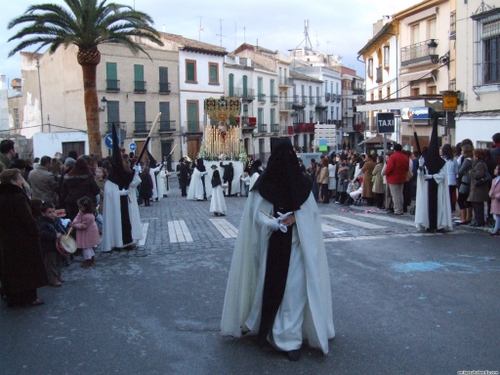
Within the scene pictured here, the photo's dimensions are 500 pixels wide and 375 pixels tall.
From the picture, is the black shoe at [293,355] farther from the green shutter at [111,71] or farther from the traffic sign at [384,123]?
the green shutter at [111,71]

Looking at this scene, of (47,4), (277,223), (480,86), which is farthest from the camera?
(47,4)

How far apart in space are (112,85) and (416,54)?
27.7m

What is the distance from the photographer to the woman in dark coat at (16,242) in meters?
7.06

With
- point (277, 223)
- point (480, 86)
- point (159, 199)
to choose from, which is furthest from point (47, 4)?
point (277, 223)

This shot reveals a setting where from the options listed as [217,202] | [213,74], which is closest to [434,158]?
[217,202]

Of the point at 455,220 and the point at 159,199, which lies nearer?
the point at 455,220

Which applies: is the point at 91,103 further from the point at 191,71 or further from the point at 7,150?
the point at 191,71

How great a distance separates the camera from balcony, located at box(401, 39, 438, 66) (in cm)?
2806

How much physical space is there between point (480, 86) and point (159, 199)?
1397 cm

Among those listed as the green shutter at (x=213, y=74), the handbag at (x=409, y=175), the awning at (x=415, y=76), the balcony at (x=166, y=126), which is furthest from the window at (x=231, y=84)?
the handbag at (x=409, y=175)

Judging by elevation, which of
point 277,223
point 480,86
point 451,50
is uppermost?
point 451,50

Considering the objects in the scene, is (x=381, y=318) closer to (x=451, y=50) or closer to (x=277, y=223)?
(x=277, y=223)

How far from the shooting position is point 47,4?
2238cm

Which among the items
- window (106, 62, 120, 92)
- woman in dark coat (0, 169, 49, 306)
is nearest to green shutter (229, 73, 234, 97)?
window (106, 62, 120, 92)
